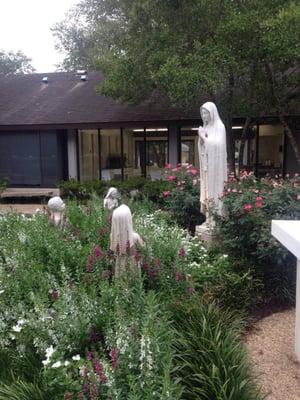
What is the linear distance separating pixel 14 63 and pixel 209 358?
156 ft

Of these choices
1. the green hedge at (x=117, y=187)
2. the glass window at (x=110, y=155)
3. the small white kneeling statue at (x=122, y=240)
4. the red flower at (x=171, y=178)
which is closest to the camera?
the small white kneeling statue at (x=122, y=240)

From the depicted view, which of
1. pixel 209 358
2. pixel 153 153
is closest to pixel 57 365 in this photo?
pixel 209 358

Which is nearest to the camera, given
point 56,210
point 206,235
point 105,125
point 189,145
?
point 56,210

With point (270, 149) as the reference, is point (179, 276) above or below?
below

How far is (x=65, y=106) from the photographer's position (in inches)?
659

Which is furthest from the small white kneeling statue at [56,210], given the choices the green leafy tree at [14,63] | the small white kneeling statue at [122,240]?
the green leafy tree at [14,63]

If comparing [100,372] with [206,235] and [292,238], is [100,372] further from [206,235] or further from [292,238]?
[206,235]

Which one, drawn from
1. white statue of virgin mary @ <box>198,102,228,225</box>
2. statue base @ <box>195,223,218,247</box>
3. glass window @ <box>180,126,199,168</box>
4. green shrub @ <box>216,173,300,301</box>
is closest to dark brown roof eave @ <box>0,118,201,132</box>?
glass window @ <box>180,126,199,168</box>

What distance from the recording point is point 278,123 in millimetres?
14273

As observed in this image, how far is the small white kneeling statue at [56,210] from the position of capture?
553cm

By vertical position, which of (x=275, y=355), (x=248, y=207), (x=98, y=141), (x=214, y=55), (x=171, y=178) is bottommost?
(x=275, y=355)

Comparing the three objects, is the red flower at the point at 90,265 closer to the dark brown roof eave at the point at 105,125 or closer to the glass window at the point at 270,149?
the dark brown roof eave at the point at 105,125

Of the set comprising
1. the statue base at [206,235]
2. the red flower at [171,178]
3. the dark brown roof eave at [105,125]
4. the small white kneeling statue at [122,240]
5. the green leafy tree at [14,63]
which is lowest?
the statue base at [206,235]

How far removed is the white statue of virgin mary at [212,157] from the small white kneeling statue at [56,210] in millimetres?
2318
